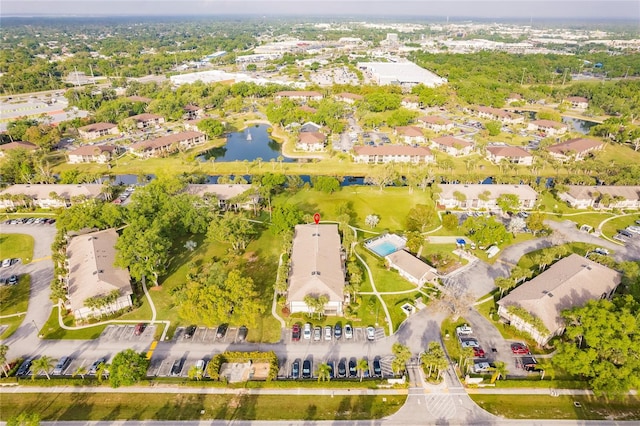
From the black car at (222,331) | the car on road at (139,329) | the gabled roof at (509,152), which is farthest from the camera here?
the gabled roof at (509,152)

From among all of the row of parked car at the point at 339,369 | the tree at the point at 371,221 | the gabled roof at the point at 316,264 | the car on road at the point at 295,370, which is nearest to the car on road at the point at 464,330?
the row of parked car at the point at 339,369

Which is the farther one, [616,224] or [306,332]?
[616,224]

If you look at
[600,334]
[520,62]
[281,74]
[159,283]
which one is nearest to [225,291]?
[159,283]

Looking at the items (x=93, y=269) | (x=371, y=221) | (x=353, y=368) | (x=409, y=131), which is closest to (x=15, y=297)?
(x=93, y=269)

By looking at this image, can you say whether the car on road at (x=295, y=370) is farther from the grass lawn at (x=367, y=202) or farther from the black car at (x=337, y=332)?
the grass lawn at (x=367, y=202)

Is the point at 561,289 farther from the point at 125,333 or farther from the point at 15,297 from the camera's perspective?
the point at 15,297

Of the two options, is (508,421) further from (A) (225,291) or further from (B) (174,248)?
(B) (174,248)
